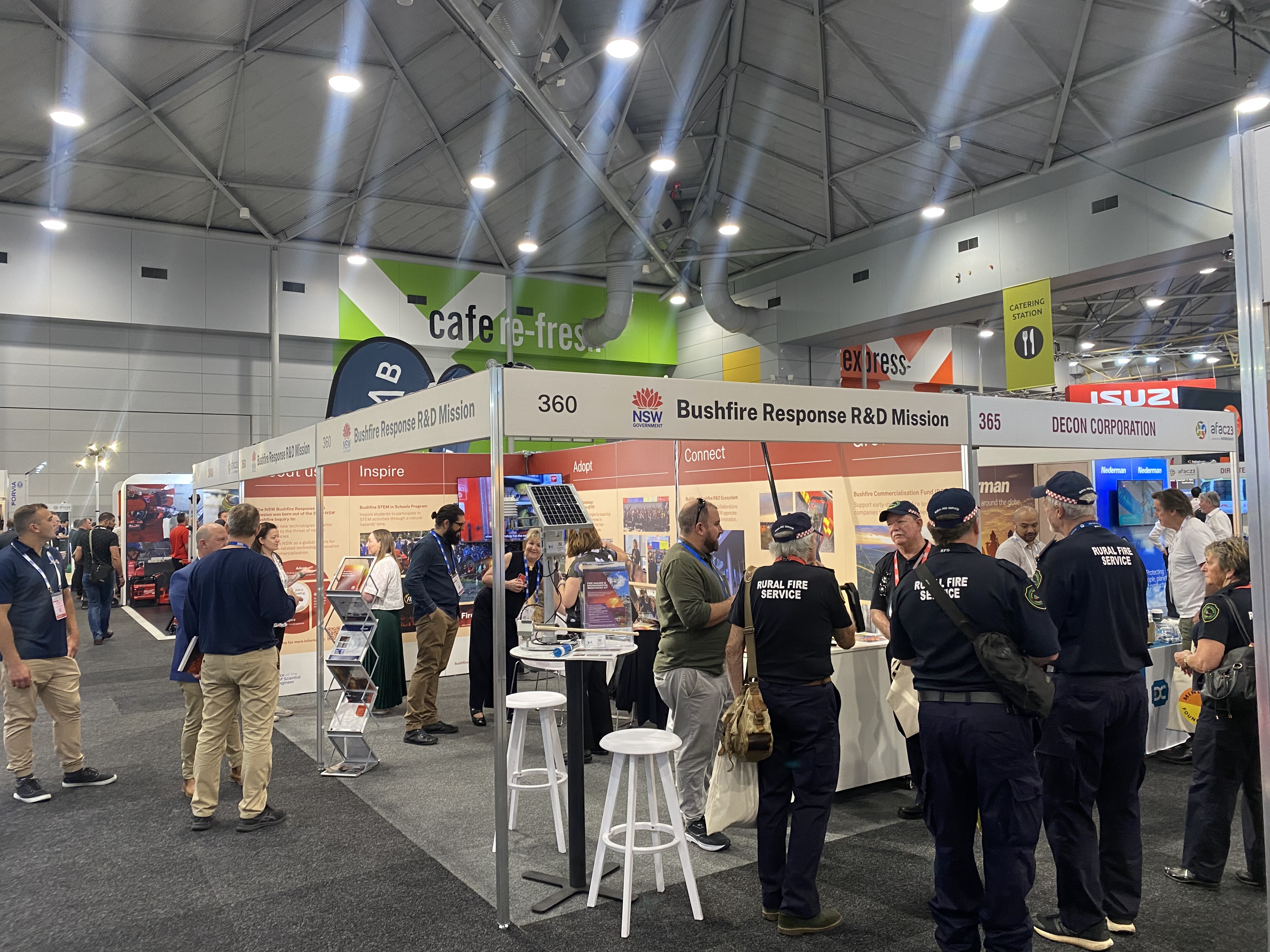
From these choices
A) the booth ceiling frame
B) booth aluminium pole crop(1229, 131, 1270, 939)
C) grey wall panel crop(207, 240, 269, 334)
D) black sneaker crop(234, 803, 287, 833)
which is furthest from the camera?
grey wall panel crop(207, 240, 269, 334)

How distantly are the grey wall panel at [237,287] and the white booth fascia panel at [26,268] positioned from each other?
1.88 metres

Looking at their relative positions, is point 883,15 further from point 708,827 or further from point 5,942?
point 5,942

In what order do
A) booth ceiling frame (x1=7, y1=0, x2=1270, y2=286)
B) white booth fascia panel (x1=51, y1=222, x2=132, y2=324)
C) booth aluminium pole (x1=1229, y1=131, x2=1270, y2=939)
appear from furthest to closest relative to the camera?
white booth fascia panel (x1=51, y1=222, x2=132, y2=324) → booth ceiling frame (x1=7, y1=0, x2=1270, y2=286) → booth aluminium pole (x1=1229, y1=131, x2=1270, y2=939)

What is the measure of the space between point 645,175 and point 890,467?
6.73m

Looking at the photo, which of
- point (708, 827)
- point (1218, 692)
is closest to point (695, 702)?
point (708, 827)

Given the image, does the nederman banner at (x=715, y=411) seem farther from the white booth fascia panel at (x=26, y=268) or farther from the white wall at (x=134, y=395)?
the white booth fascia panel at (x=26, y=268)

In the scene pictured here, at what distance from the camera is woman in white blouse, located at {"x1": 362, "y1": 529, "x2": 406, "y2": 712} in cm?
630

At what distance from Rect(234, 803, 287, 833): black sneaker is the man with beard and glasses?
1395mm

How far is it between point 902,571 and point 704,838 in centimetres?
153

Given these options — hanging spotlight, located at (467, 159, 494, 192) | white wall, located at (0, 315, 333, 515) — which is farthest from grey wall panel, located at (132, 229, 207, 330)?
hanging spotlight, located at (467, 159, 494, 192)

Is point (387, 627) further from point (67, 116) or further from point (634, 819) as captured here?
point (67, 116)

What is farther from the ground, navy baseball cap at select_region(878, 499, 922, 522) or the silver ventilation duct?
the silver ventilation duct

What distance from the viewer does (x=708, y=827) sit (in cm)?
314

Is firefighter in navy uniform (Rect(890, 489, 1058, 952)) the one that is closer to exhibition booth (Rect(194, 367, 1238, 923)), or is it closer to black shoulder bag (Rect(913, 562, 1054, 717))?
black shoulder bag (Rect(913, 562, 1054, 717))
